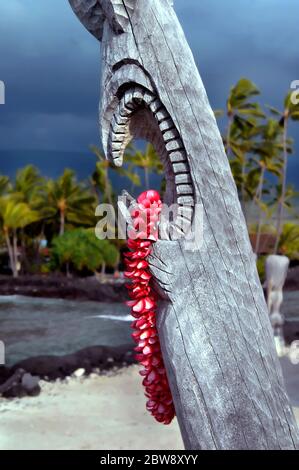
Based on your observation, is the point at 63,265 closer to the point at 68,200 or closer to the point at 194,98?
the point at 68,200

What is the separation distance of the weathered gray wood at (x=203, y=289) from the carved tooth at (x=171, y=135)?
1 centimetres

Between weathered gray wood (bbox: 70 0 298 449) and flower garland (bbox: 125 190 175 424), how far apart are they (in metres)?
0.07

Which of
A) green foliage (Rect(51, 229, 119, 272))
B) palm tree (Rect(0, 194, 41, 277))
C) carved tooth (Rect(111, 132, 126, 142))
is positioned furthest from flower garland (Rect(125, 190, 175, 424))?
palm tree (Rect(0, 194, 41, 277))

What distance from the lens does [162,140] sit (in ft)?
7.95

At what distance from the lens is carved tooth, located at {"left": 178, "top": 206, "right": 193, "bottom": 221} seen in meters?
2.33

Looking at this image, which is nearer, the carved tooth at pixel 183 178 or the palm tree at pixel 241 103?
the carved tooth at pixel 183 178

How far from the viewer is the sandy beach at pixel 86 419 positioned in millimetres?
7250

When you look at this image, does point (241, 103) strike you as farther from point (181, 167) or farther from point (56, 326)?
point (181, 167)

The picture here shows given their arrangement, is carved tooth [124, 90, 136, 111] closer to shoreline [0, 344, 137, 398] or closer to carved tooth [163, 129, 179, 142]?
carved tooth [163, 129, 179, 142]

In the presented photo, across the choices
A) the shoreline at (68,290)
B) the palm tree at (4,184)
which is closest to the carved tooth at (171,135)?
the shoreline at (68,290)

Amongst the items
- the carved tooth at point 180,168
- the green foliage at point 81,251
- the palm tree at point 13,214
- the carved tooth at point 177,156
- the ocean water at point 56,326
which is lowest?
the ocean water at point 56,326

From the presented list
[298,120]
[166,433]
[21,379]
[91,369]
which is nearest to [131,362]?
[91,369]

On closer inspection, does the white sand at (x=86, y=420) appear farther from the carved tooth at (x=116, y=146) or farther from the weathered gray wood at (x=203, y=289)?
the carved tooth at (x=116, y=146)

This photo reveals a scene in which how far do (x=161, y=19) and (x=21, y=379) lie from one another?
26.7ft
